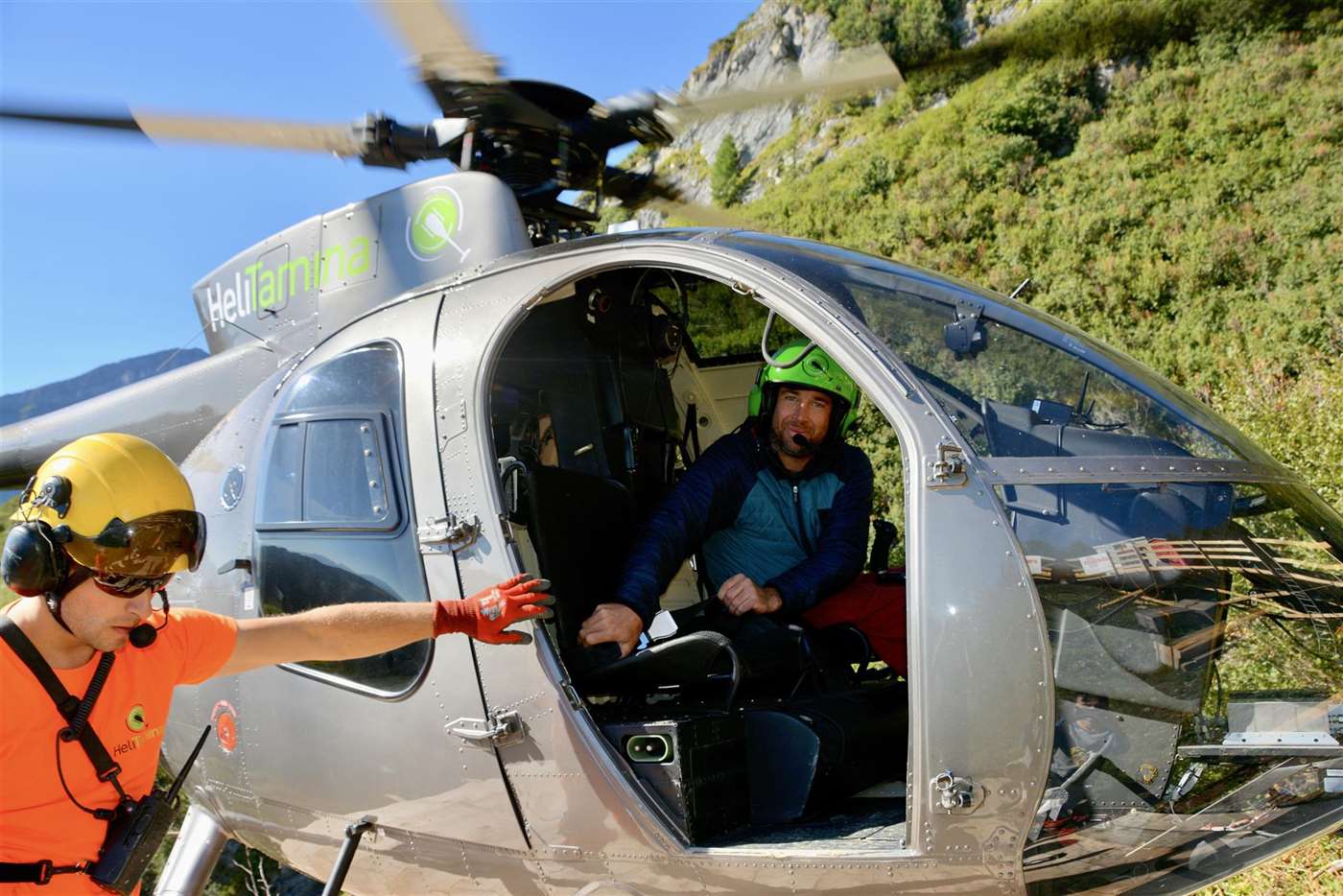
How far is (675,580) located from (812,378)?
4.71ft

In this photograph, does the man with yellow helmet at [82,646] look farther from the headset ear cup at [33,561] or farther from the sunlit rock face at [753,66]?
the sunlit rock face at [753,66]

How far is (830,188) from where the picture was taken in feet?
91.2

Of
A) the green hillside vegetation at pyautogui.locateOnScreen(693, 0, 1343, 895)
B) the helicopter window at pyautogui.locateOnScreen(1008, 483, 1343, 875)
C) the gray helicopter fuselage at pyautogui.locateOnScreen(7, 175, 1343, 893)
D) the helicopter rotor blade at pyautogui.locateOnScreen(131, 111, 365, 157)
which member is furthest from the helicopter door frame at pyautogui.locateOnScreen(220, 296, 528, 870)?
the green hillside vegetation at pyautogui.locateOnScreen(693, 0, 1343, 895)

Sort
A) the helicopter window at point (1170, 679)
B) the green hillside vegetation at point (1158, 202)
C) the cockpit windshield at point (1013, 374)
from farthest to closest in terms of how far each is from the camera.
A: the green hillside vegetation at point (1158, 202)
the cockpit windshield at point (1013, 374)
the helicopter window at point (1170, 679)

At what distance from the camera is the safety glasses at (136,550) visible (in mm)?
2059

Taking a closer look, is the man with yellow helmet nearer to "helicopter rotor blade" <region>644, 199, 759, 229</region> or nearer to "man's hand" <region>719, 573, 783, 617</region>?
"man's hand" <region>719, 573, 783, 617</region>

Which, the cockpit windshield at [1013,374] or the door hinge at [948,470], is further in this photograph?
Result: the cockpit windshield at [1013,374]

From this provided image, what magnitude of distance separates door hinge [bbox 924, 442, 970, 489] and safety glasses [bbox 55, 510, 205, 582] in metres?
1.66

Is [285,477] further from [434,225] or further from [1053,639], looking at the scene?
[1053,639]

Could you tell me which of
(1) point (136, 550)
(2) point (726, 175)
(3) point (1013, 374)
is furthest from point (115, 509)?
(2) point (726, 175)

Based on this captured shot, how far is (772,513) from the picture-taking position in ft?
12.5

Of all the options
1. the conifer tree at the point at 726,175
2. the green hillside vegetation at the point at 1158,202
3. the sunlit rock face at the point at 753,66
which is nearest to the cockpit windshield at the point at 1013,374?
the green hillside vegetation at the point at 1158,202

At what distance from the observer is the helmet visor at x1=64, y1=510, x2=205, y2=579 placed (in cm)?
206

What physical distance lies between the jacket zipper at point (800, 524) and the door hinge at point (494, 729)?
1.38 metres
